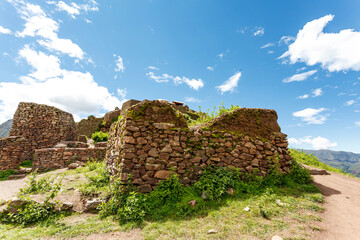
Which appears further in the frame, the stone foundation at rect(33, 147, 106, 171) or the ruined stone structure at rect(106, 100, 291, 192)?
the stone foundation at rect(33, 147, 106, 171)

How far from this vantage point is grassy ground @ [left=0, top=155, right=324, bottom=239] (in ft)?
12.1

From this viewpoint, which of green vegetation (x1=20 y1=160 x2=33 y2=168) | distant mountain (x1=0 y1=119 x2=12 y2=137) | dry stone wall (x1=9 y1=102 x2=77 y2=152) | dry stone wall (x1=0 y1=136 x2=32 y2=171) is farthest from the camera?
distant mountain (x1=0 y1=119 x2=12 y2=137)

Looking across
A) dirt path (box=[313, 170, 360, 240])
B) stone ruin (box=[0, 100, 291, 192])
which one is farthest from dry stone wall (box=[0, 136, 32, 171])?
dirt path (box=[313, 170, 360, 240])

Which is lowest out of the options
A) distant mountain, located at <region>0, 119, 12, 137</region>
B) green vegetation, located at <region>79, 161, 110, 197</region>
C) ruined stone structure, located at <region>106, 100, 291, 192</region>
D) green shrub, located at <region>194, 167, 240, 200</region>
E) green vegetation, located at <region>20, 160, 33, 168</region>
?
green vegetation, located at <region>20, 160, 33, 168</region>

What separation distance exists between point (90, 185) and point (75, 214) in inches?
62.0

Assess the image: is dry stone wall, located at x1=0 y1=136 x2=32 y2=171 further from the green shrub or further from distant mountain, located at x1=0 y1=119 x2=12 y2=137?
distant mountain, located at x1=0 y1=119 x2=12 y2=137

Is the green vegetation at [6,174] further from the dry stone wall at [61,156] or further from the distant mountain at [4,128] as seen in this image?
the distant mountain at [4,128]

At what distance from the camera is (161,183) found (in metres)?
5.41

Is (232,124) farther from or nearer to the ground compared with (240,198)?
farther from the ground

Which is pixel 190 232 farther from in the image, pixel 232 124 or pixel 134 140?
pixel 232 124

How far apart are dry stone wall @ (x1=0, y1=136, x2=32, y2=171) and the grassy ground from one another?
410 inches

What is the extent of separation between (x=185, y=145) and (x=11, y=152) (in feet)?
46.4

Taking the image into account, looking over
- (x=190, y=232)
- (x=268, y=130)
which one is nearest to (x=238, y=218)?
(x=190, y=232)

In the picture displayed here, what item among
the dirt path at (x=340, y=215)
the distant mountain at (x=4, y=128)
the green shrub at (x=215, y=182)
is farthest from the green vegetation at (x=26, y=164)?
the distant mountain at (x=4, y=128)
